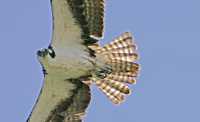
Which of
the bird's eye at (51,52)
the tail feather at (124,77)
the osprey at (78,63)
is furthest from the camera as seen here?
the tail feather at (124,77)

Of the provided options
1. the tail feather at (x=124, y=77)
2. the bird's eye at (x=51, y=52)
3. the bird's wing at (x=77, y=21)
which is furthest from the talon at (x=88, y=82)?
the bird's eye at (x=51, y=52)

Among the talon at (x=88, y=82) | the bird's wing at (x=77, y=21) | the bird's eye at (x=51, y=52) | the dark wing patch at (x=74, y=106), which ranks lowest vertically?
the dark wing patch at (x=74, y=106)

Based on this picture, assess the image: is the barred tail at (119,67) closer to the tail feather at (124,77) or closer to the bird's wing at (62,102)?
the tail feather at (124,77)

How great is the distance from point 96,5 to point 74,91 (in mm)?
1802

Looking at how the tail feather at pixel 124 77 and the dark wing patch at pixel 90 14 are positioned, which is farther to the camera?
the tail feather at pixel 124 77

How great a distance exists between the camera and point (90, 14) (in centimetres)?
1526

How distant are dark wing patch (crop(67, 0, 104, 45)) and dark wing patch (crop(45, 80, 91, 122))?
1.03 m

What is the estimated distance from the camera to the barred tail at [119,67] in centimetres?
1580

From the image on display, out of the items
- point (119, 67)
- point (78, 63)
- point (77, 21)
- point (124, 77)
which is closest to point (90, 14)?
point (77, 21)

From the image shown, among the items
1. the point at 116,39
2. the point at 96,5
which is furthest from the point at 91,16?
the point at 116,39

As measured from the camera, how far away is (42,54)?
1497cm

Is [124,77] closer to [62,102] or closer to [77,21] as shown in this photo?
[62,102]

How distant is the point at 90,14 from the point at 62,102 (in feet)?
6.24

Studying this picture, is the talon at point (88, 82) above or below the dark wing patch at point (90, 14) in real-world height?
below
